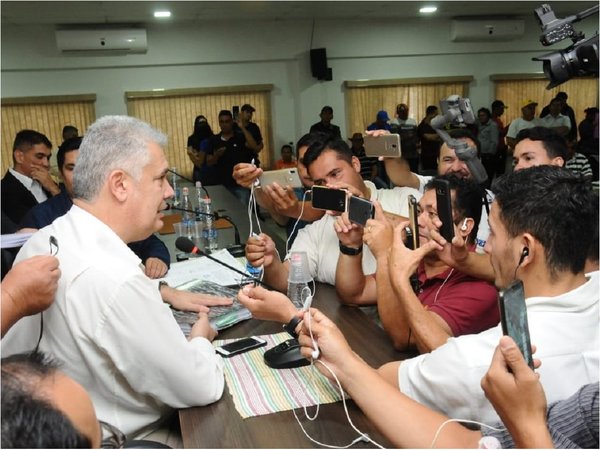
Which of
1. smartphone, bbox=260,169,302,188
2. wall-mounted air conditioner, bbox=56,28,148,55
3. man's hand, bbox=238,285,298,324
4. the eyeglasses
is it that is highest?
wall-mounted air conditioner, bbox=56,28,148,55

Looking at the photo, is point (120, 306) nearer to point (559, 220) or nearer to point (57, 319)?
point (57, 319)

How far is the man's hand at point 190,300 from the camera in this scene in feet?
5.95

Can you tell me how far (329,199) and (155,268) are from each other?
32.8 inches

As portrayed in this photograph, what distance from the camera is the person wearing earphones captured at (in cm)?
87

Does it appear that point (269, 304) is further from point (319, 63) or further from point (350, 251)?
point (319, 63)

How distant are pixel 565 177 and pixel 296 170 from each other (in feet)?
5.36

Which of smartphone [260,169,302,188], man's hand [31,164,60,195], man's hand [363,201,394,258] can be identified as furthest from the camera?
man's hand [31,164,60,195]

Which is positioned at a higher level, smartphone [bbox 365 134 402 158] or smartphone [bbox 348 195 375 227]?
smartphone [bbox 365 134 402 158]

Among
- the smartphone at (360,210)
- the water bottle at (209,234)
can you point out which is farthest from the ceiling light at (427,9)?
the smartphone at (360,210)

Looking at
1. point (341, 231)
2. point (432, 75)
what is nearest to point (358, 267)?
point (341, 231)

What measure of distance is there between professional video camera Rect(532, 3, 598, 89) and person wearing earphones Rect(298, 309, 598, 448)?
1.13 meters

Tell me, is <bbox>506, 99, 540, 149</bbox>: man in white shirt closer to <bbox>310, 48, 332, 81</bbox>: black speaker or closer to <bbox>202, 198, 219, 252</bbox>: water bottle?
<bbox>310, 48, 332, 81</bbox>: black speaker

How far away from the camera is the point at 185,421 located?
1229mm

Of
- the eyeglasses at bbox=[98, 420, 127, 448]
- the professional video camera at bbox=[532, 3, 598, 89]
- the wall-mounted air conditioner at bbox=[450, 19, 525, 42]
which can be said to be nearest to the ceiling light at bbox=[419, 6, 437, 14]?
the wall-mounted air conditioner at bbox=[450, 19, 525, 42]
